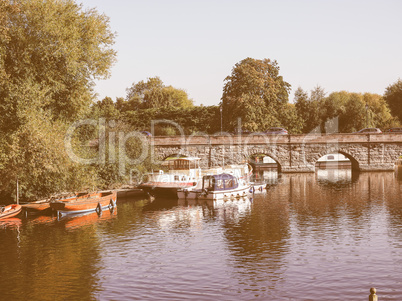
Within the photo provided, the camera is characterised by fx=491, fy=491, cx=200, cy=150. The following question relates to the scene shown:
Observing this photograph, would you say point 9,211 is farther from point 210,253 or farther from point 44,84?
point 210,253

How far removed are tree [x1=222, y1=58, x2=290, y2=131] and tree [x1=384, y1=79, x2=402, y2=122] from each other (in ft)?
80.8

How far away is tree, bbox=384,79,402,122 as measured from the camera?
9656 cm

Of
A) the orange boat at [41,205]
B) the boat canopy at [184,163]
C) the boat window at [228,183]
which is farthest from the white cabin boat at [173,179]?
the orange boat at [41,205]

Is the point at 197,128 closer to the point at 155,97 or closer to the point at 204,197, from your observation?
the point at 155,97

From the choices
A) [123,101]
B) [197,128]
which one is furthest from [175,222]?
[123,101]

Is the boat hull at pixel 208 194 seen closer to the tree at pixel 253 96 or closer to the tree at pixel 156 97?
the tree at pixel 253 96

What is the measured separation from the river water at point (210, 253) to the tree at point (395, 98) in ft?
187

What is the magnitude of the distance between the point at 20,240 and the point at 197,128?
7335cm

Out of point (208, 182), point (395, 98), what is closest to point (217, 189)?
point (208, 182)

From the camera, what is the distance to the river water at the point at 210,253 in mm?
21359

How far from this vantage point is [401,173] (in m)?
72.2

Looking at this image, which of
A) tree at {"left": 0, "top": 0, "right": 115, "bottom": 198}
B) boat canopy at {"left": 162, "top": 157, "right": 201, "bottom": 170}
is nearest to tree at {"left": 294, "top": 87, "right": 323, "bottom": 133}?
boat canopy at {"left": 162, "top": 157, "right": 201, "bottom": 170}

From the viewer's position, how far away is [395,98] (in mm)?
97250

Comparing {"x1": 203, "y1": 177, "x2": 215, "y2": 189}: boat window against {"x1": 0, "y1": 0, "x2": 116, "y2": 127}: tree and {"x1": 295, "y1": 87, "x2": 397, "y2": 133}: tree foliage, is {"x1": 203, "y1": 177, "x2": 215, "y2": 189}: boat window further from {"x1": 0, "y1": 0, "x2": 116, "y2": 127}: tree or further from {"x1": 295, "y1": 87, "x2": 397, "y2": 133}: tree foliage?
{"x1": 295, "y1": 87, "x2": 397, "y2": 133}: tree foliage
